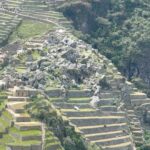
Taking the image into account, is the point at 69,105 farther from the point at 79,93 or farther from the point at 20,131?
the point at 20,131

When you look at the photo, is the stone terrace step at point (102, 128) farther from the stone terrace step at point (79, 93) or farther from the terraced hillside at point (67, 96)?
the stone terrace step at point (79, 93)

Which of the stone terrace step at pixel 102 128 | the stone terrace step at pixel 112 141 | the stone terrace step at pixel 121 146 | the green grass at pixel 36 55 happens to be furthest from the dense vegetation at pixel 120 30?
the stone terrace step at pixel 121 146

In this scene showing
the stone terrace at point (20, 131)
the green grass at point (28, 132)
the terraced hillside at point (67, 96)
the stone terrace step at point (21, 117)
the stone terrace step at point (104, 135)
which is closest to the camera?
the stone terrace at point (20, 131)

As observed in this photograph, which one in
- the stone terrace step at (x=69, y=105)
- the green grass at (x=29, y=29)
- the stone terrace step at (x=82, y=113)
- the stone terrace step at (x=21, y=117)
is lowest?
the stone terrace step at (x=82, y=113)

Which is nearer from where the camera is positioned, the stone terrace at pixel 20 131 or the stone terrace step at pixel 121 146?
the stone terrace at pixel 20 131

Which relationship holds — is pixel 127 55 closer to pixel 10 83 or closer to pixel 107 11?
pixel 107 11

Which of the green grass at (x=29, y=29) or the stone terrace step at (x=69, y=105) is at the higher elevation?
the green grass at (x=29, y=29)

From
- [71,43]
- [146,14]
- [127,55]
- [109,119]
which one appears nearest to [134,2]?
[146,14]
